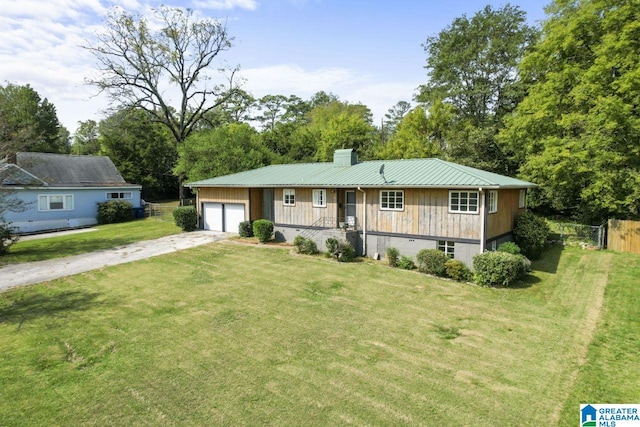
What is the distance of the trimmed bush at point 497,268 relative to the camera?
13125 mm

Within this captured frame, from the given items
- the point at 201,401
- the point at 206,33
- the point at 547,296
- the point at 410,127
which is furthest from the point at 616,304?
the point at 206,33

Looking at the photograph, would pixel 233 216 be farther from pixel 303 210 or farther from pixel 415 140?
pixel 415 140

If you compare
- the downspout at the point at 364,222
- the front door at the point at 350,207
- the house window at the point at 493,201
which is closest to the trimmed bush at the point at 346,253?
the downspout at the point at 364,222

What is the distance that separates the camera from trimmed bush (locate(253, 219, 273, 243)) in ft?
68.1

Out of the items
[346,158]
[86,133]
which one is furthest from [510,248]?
[86,133]

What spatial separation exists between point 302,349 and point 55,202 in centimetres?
2908

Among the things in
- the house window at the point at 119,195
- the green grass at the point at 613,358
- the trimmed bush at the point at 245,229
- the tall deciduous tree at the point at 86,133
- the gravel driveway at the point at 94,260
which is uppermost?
the tall deciduous tree at the point at 86,133

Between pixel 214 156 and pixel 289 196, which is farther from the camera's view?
pixel 214 156

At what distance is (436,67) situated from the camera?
1473 inches

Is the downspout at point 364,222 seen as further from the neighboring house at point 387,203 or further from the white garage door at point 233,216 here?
the white garage door at point 233,216

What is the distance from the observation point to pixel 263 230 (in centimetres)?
2073

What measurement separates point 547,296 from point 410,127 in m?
23.7

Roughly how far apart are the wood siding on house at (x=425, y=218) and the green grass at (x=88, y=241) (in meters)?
15.6

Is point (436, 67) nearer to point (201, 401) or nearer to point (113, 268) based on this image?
point (113, 268)
